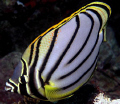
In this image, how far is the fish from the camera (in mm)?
1286

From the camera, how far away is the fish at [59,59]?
129cm

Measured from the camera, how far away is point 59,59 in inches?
51.4

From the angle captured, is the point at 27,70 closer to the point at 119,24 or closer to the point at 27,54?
the point at 27,54

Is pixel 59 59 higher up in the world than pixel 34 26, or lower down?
lower down

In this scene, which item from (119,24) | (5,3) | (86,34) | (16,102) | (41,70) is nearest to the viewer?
(41,70)

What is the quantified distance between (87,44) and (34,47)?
0.53 meters

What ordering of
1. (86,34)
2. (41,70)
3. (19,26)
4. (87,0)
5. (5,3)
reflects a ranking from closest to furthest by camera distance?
(41,70), (86,34), (5,3), (87,0), (19,26)

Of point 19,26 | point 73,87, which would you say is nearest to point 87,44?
point 73,87

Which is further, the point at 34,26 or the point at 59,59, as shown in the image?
the point at 34,26

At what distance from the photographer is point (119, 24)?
19.5 feet

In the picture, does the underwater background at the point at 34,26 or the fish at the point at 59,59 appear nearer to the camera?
the fish at the point at 59,59

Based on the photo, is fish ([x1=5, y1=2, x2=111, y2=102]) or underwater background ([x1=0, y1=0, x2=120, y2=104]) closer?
fish ([x1=5, y1=2, x2=111, y2=102])

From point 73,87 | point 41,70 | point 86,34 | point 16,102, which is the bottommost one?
point 16,102

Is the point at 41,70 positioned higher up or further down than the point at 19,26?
further down
